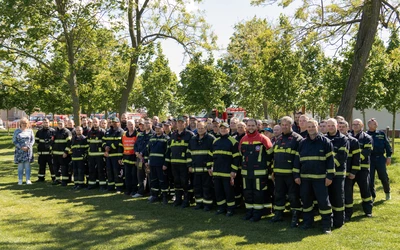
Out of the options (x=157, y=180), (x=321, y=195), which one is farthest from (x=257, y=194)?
(x=157, y=180)

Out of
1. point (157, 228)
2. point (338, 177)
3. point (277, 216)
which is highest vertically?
point (338, 177)

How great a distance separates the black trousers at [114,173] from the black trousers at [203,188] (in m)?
2.98

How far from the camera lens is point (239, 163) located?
28.1ft

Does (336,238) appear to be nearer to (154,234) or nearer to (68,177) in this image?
(154,234)

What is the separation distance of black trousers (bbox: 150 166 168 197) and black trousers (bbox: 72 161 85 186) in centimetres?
299

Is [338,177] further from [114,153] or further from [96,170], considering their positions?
[96,170]

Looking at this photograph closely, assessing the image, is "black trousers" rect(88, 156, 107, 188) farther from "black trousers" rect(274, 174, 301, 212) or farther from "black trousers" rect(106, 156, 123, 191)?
"black trousers" rect(274, 174, 301, 212)

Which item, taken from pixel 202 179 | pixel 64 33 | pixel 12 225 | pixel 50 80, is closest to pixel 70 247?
pixel 12 225

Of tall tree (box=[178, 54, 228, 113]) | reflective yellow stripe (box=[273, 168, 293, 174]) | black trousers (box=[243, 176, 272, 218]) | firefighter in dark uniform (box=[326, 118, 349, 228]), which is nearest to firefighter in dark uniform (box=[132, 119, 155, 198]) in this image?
black trousers (box=[243, 176, 272, 218])

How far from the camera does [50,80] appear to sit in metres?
21.0

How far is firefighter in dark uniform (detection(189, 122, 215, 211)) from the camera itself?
8.98m

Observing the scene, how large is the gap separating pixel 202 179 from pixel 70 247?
3.40 metres

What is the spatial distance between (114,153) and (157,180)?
1.83 m

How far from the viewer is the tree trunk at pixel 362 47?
39.7 ft
